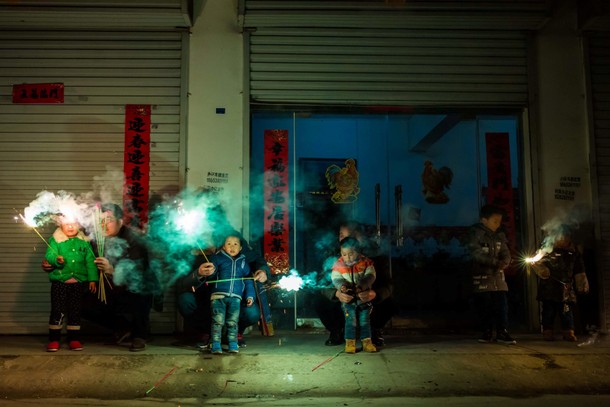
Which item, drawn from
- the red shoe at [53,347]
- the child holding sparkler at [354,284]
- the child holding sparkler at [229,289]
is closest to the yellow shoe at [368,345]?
the child holding sparkler at [354,284]

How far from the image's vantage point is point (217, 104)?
808 cm

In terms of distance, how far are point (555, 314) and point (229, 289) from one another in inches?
185

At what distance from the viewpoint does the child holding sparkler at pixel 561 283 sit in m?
7.24

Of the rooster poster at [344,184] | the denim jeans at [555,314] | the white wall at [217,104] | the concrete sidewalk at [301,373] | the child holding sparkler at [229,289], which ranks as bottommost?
the concrete sidewalk at [301,373]

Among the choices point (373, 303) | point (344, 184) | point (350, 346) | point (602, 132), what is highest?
point (602, 132)

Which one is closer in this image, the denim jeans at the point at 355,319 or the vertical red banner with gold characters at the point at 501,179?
the denim jeans at the point at 355,319

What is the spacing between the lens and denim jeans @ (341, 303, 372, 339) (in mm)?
6535

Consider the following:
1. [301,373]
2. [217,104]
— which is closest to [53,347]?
[301,373]

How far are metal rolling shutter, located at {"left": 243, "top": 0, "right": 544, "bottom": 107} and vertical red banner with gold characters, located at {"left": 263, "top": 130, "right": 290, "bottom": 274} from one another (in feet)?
3.69

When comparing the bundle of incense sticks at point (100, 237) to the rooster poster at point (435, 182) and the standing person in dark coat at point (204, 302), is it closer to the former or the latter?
the standing person in dark coat at point (204, 302)

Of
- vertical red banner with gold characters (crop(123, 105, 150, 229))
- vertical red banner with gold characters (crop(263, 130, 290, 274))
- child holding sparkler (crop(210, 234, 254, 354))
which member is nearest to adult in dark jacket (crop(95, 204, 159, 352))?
vertical red banner with gold characters (crop(123, 105, 150, 229))

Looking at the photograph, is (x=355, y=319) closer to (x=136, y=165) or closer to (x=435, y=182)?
(x=435, y=182)

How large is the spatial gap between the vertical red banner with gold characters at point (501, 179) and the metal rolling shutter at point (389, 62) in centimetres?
64

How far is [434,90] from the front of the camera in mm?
8328
